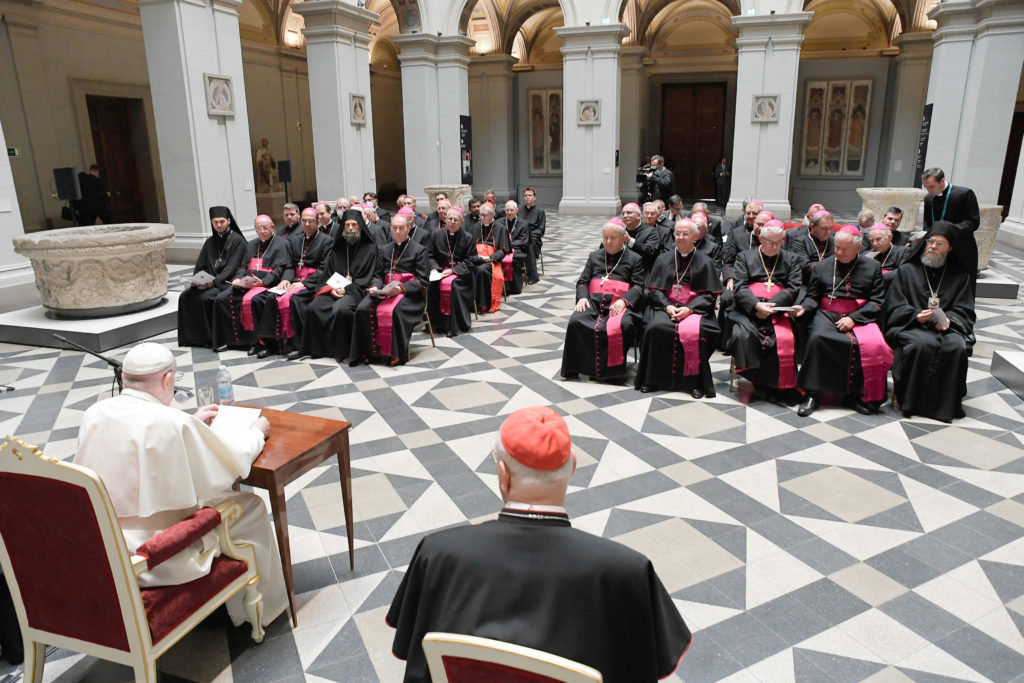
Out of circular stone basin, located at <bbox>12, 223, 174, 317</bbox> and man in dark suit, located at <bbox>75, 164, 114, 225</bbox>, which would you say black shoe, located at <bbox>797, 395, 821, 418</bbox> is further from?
man in dark suit, located at <bbox>75, 164, 114, 225</bbox>

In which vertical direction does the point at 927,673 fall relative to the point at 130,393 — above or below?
below

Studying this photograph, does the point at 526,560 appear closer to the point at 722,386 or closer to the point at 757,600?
the point at 757,600

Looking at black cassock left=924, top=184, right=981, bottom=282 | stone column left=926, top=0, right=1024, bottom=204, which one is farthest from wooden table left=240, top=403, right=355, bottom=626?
stone column left=926, top=0, right=1024, bottom=204

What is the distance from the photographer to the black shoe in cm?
509

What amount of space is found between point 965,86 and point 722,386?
10.9m

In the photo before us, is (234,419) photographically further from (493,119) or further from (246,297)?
(493,119)

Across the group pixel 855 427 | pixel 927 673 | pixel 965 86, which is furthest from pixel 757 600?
pixel 965 86

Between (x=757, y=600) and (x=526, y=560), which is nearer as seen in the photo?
A: (x=526, y=560)

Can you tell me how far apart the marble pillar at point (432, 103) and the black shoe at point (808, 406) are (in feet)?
43.1

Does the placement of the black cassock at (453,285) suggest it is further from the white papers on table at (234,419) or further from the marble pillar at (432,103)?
the marble pillar at (432,103)

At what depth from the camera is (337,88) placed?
13.1 m

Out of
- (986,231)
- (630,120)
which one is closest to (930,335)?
(986,231)

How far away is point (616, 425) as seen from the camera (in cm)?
496

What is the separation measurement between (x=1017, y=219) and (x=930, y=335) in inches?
353
